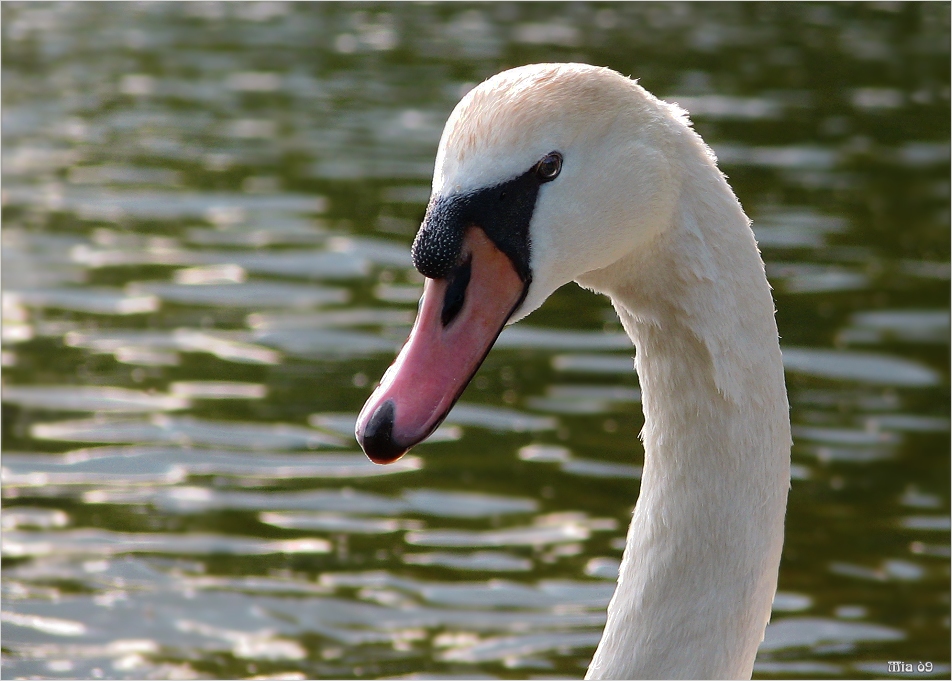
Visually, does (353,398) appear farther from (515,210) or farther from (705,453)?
(515,210)

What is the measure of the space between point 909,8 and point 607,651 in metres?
16.3

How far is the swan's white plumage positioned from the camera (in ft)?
9.82

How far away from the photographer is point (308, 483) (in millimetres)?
6363

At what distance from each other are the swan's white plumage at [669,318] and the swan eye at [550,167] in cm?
2

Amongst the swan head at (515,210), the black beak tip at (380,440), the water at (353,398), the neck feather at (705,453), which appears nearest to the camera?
the black beak tip at (380,440)

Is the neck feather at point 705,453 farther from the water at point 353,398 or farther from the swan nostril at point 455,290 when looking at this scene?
the water at point 353,398

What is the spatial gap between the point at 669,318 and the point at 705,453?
0.31 meters

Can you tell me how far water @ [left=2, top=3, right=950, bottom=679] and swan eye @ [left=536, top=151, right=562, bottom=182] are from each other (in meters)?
2.47

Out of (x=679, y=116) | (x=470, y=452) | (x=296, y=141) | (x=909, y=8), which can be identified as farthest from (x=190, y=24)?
(x=679, y=116)

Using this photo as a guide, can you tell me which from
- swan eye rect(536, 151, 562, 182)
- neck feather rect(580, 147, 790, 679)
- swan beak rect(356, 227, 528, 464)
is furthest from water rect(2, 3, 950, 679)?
swan eye rect(536, 151, 562, 182)

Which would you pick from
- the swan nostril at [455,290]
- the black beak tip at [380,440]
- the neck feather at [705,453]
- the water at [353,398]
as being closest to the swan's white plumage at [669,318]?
the neck feather at [705,453]

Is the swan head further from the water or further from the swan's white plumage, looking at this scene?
the water

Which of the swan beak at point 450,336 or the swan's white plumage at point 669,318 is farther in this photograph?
the swan's white plumage at point 669,318

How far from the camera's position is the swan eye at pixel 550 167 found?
2986 millimetres
